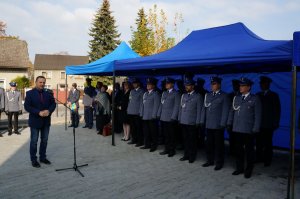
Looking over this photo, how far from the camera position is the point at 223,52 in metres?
5.58

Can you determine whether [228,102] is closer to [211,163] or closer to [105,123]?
[211,163]

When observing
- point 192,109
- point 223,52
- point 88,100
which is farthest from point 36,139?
point 88,100

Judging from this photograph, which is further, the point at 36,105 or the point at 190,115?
the point at 190,115

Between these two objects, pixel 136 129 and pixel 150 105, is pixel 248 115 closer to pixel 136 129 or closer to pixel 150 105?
pixel 150 105

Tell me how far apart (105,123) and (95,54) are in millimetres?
28906

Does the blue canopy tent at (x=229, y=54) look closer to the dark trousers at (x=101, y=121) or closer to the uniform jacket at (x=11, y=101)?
the dark trousers at (x=101, y=121)

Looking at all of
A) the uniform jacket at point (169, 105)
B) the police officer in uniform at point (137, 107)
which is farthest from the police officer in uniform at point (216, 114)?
the police officer in uniform at point (137, 107)

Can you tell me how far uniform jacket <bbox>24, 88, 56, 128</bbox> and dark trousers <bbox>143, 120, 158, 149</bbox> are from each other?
2.57 metres

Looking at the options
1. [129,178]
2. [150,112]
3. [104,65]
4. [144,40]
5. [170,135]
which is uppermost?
[144,40]

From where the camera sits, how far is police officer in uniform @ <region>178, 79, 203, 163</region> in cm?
639

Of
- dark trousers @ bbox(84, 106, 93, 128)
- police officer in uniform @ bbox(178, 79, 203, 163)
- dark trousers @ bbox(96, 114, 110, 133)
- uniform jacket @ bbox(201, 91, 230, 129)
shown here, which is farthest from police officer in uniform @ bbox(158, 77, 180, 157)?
dark trousers @ bbox(84, 106, 93, 128)

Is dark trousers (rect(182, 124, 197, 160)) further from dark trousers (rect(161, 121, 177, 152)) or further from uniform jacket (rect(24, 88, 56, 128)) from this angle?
uniform jacket (rect(24, 88, 56, 128))

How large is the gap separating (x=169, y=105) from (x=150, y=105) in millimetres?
707

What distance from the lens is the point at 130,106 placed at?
831cm
